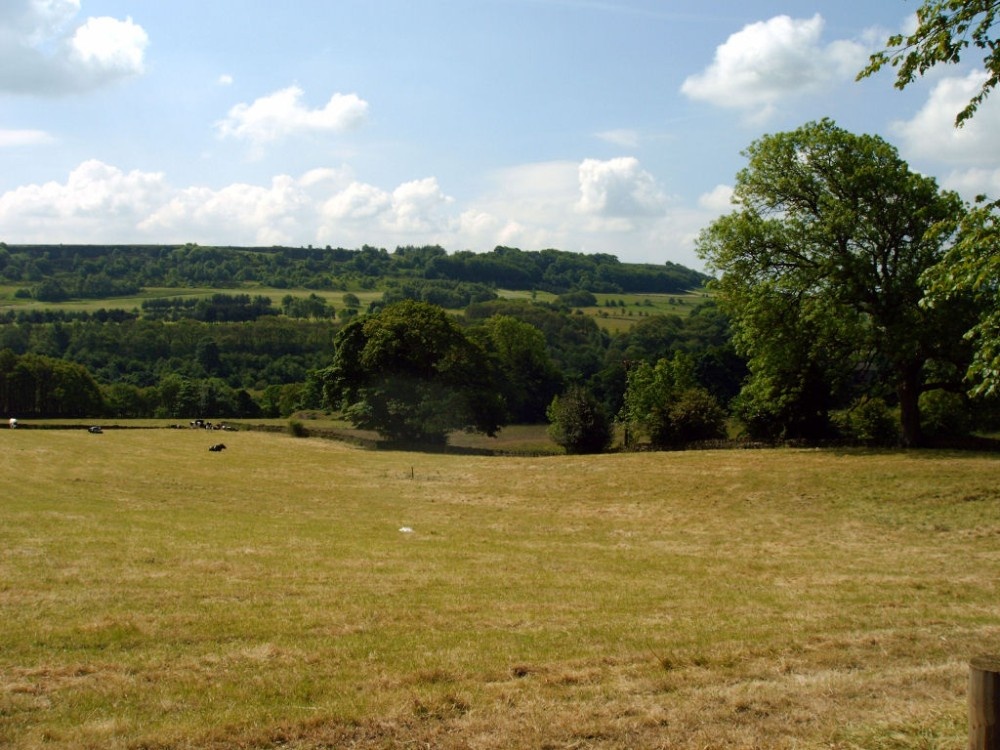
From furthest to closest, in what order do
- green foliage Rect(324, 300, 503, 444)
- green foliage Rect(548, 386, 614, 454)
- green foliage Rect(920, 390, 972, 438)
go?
1. green foliage Rect(324, 300, 503, 444)
2. green foliage Rect(548, 386, 614, 454)
3. green foliage Rect(920, 390, 972, 438)

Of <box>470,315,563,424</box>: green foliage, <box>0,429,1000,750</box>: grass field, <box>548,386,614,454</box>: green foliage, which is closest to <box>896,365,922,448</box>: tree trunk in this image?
<box>0,429,1000,750</box>: grass field

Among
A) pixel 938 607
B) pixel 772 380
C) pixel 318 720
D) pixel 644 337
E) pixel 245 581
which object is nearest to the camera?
pixel 318 720

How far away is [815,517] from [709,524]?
3962 millimetres

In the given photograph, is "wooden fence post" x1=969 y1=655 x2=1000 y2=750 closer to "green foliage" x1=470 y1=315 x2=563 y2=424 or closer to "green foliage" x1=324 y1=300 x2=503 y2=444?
"green foliage" x1=324 y1=300 x2=503 y2=444

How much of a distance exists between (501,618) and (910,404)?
35091mm

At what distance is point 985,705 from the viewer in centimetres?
562

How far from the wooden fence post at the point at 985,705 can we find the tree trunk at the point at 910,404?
38435 millimetres

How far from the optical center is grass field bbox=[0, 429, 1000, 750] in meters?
8.12

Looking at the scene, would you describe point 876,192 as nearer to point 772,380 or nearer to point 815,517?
point 772,380

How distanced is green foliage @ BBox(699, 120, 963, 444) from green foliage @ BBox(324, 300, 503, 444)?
31000 millimetres

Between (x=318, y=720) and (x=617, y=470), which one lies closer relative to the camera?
(x=318, y=720)

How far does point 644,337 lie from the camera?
537 ft

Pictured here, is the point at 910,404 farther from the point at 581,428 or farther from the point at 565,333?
the point at 565,333

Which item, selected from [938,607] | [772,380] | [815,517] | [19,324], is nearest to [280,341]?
[19,324]
